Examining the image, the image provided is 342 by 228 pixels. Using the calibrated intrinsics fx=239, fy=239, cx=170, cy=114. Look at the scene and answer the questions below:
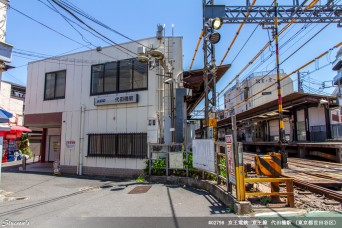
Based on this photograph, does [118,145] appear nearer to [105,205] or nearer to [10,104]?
[105,205]

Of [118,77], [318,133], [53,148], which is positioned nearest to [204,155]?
[118,77]

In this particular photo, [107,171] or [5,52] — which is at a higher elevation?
[5,52]

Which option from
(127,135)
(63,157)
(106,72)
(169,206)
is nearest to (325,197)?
(169,206)

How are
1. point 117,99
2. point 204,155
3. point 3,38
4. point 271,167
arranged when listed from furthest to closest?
point 117,99, point 3,38, point 204,155, point 271,167

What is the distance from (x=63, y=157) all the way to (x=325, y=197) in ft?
42.5

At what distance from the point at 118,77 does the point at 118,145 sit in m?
3.71

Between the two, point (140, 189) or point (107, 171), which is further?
point (107, 171)

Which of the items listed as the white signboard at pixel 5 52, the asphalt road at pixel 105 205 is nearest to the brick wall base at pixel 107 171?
the asphalt road at pixel 105 205

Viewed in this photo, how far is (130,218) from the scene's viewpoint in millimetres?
5770

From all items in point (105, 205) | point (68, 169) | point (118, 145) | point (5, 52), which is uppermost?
point (5, 52)

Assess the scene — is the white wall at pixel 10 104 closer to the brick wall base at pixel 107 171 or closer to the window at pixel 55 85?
the window at pixel 55 85

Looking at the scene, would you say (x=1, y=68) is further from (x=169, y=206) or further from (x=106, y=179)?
(x=169, y=206)

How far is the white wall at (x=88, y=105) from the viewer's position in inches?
483

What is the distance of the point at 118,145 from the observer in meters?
12.7
